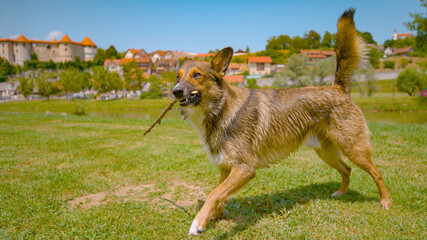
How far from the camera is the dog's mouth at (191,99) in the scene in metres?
3.34

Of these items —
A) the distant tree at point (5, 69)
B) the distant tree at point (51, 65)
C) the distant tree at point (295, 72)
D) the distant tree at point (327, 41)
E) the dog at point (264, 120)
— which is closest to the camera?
the dog at point (264, 120)

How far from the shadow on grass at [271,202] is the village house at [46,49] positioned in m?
140

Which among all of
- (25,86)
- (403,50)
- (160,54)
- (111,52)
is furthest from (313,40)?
(25,86)

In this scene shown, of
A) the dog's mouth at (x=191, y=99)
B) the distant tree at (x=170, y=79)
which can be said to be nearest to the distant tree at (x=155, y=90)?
the distant tree at (x=170, y=79)

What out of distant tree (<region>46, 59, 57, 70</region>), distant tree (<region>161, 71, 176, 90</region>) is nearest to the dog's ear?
distant tree (<region>161, 71, 176, 90</region>)

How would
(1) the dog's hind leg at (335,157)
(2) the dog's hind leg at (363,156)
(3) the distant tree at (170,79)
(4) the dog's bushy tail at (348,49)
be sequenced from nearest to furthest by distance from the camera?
(2) the dog's hind leg at (363,156) → (4) the dog's bushy tail at (348,49) → (1) the dog's hind leg at (335,157) → (3) the distant tree at (170,79)

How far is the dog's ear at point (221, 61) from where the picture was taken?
3.69 m

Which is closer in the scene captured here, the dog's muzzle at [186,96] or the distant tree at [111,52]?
the dog's muzzle at [186,96]

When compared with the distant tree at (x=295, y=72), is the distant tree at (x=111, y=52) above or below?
above

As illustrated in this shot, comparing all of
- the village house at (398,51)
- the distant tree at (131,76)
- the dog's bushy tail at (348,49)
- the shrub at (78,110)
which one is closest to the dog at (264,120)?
the dog's bushy tail at (348,49)

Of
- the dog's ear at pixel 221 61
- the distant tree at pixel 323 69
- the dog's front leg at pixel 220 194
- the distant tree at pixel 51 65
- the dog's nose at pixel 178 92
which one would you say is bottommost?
the dog's front leg at pixel 220 194

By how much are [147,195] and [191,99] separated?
9.20 feet

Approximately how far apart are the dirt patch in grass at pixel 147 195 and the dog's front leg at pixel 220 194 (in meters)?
1.63

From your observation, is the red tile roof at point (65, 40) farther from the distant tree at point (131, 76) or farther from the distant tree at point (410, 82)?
the distant tree at point (410, 82)
